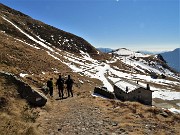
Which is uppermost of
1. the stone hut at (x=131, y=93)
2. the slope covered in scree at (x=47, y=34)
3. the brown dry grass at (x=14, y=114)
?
the slope covered in scree at (x=47, y=34)

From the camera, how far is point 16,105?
17391mm

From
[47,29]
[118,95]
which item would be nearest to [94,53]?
[47,29]

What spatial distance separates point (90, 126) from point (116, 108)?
6.01m

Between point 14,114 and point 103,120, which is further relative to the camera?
point 103,120

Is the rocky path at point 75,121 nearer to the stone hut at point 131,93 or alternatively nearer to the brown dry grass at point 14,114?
the brown dry grass at point 14,114

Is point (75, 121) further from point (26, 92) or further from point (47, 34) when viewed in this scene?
point (47, 34)

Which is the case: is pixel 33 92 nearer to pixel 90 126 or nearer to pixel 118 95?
pixel 90 126

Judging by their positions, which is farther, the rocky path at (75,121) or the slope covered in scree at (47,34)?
the slope covered in scree at (47,34)

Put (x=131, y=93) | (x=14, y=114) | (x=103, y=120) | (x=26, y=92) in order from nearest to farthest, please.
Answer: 1. (x=14, y=114)
2. (x=103, y=120)
3. (x=26, y=92)
4. (x=131, y=93)

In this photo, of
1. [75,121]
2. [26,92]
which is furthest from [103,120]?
[26,92]

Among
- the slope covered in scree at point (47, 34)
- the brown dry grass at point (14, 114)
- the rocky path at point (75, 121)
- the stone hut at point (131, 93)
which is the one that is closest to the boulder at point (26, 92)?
the brown dry grass at point (14, 114)

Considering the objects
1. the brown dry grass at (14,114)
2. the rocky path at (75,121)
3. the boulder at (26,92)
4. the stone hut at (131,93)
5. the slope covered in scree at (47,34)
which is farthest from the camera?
the slope covered in scree at (47,34)

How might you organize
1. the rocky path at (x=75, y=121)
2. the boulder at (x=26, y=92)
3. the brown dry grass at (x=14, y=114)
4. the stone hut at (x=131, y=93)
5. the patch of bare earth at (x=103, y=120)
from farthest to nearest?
1. the stone hut at (x=131, y=93)
2. the boulder at (x=26, y=92)
3. the patch of bare earth at (x=103, y=120)
4. the rocky path at (x=75, y=121)
5. the brown dry grass at (x=14, y=114)

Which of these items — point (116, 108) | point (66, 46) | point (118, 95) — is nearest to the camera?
point (116, 108)
